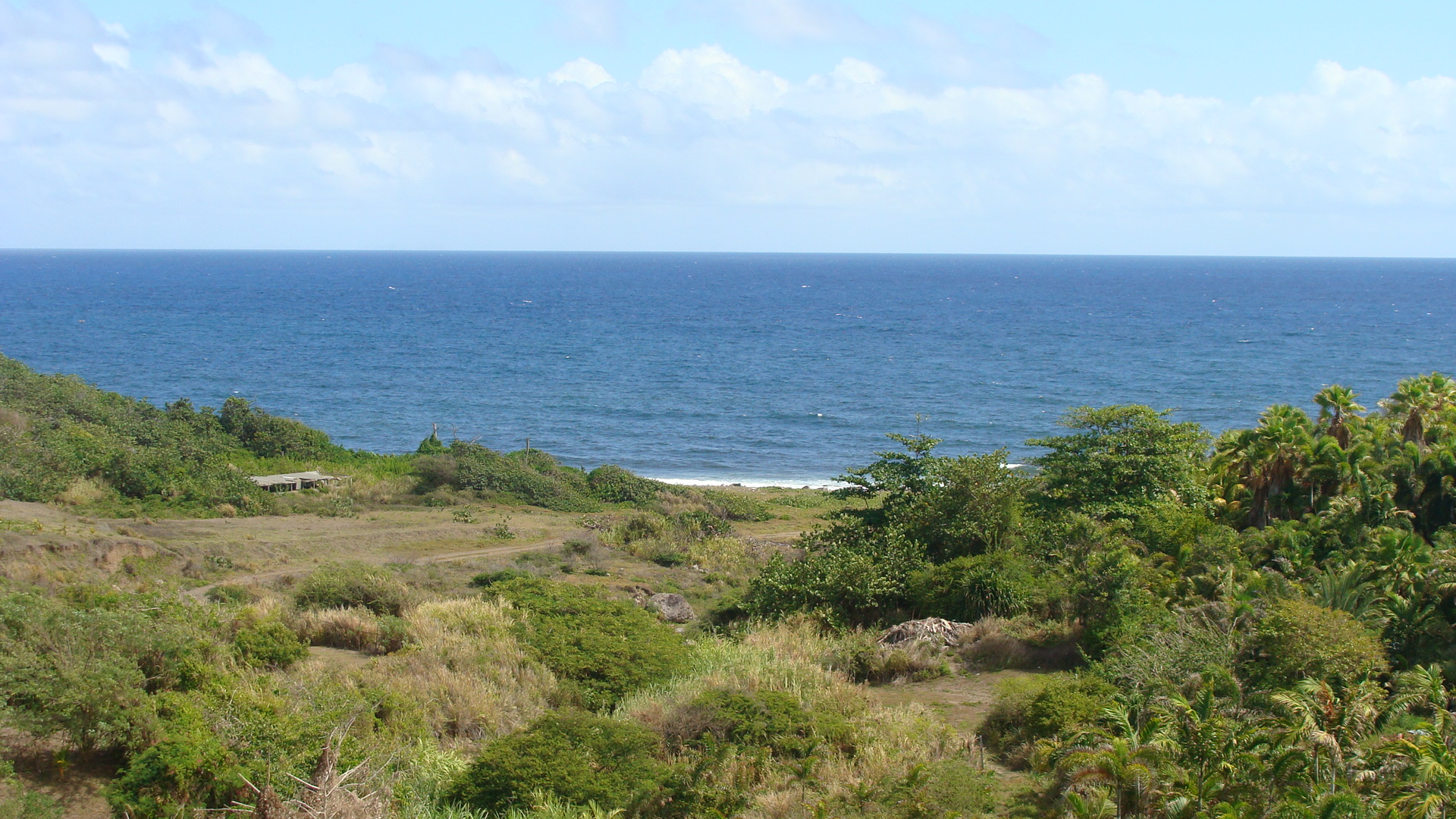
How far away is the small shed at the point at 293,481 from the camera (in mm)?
33188

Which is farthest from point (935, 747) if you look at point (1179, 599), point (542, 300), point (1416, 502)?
point (542, 300)

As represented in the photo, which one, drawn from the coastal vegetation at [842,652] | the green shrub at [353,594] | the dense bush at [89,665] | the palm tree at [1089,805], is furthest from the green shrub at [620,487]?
the palm tree at [1089,805]

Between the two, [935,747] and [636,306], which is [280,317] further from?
[935,747]

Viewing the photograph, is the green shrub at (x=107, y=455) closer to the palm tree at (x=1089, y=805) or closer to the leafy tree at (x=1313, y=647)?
the palm tree at (x=1089, y=805)

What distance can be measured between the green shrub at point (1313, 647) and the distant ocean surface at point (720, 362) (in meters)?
21.7

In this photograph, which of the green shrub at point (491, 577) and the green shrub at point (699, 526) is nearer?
the green shrub at point (491, 577)

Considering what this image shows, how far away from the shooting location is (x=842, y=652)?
14.4m

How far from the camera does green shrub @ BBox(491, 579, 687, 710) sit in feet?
42.2

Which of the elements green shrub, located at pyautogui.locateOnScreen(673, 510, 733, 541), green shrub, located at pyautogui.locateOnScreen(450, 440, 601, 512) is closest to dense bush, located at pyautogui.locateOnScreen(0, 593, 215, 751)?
green shrub, located at pyautogui.locateOnScreen(673, 510, 733, 541)

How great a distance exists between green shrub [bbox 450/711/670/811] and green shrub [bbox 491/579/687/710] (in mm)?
2403

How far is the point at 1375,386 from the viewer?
66.0 metres

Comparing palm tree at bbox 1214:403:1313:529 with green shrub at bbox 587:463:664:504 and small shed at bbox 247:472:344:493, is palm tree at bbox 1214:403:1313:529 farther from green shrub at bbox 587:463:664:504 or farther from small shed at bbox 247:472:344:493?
small shed at bbox 247:472:344:493

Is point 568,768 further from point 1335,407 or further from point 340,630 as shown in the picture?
point 1335,407

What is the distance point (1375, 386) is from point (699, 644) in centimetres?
6658
